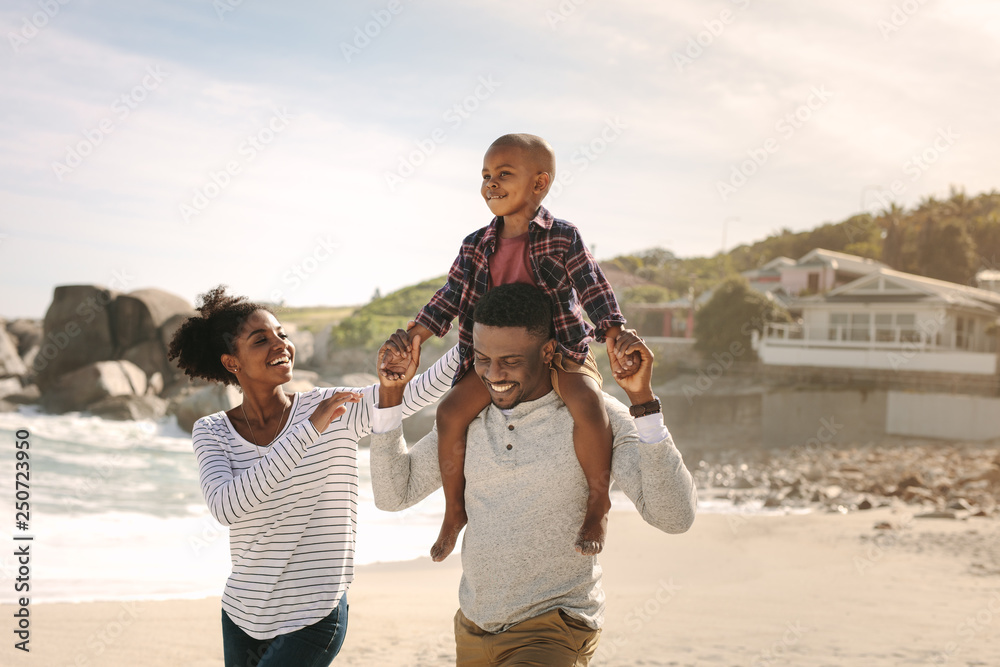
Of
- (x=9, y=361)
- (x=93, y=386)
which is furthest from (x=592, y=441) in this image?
(x=9, y=361)

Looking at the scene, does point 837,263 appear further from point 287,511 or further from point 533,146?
point 287,511

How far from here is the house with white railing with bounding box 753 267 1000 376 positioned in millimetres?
27703

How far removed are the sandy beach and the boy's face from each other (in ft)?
18.2

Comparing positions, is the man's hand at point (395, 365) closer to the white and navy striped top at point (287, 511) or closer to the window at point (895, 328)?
the white and navy striped top at point (287, 511)

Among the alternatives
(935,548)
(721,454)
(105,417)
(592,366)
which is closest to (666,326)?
(721,454)

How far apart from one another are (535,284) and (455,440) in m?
0.55

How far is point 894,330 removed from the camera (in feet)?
95.5

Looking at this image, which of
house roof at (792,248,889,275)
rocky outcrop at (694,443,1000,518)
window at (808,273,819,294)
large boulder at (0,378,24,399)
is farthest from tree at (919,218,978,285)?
large boulder at (0,378,24,399)

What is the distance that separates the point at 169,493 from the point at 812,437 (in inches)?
818

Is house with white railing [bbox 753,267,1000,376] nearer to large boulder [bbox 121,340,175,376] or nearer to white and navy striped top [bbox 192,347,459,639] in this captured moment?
large boulder [bbox 121,340,175,376]

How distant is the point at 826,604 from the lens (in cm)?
919

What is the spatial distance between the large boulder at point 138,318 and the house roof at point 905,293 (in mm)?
25965

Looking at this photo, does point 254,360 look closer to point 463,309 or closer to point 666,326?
point 463,309

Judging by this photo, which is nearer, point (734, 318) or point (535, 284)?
point (535, 284)
